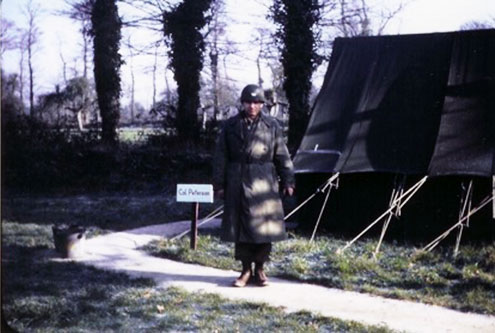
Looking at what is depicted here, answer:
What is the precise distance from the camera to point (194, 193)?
6.63 meters

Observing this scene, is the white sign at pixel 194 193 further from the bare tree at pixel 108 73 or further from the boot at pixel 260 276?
the bare tree at pixel 108 73

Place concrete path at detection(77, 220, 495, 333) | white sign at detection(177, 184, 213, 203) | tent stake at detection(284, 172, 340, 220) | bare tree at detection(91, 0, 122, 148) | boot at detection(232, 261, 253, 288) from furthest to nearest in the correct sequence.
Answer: bare tree at detection(91, 0, 122, 148) < tent stake at detection(284, 172, 340, 220) < white sign at detection(177, 184, 213, 203) < boot at detection(232, 261, 253, 288) < concrete path at detection(77, 220, 495, 333)

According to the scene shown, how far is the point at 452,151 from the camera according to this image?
6.97 m

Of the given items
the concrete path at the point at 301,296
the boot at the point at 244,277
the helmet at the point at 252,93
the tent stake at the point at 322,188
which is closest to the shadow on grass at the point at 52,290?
the concrete path at the point at 301,296

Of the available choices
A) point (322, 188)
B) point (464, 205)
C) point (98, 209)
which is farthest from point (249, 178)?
point (98, 209)

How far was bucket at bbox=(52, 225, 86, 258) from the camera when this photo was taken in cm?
648

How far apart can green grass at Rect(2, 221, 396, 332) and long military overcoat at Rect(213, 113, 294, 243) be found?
2.27 feet

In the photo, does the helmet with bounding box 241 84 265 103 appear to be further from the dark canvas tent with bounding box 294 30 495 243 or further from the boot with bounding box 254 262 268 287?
the dark canvas tent with bounding box 294 30 495 243

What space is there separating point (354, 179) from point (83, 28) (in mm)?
8132

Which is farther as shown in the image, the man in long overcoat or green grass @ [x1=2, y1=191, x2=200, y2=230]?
green grass @ [x1=2, y1=191, x2=200, y2=230]

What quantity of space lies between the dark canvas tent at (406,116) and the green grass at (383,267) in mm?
880

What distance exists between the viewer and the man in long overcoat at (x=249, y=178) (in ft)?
16.8

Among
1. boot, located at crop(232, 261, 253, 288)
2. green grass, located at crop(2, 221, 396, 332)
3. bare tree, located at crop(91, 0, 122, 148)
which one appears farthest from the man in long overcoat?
bare tree, located at crop(91, 0, 122, 148)

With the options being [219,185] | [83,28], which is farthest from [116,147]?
[219,185]
